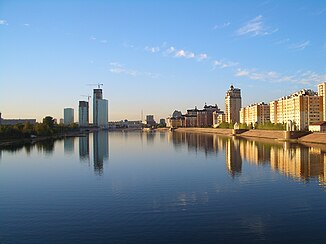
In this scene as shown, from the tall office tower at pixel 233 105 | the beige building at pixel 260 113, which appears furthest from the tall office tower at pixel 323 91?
the tall office tower at pixel 233 105

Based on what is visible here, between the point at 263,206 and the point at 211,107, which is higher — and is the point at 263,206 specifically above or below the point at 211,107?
below

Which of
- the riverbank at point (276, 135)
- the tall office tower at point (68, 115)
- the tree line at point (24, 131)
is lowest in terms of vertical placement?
the riverbank at point (276, 135)

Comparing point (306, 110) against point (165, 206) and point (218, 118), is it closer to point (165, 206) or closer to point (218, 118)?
point (165, 206)

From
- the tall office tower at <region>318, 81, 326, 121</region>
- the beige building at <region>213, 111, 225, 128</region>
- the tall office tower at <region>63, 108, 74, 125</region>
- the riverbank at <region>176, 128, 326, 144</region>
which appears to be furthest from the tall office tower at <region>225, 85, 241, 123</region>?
the tall office tower at <region>63, 108, 74, 125</region>

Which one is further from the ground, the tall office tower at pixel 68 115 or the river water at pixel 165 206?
the tall office tower at pixel 68 115

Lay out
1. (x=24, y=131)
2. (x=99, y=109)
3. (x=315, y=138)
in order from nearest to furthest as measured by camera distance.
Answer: (x=315, y=138) < (x=24, y=131) < (x=99, y=109)

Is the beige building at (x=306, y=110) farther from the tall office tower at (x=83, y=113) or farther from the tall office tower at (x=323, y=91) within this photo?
the tall office tower at (x=83, y=113)

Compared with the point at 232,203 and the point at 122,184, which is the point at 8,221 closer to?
the point at 122,184

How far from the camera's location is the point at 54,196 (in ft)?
45.6

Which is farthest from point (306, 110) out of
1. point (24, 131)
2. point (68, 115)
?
point (68, 115)

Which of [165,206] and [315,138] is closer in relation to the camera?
[165,206]

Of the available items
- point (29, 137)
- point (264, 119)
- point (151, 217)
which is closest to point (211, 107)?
point (264, 119)

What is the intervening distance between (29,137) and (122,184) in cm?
4273

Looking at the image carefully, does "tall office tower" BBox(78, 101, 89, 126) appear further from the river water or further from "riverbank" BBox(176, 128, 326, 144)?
the river water
